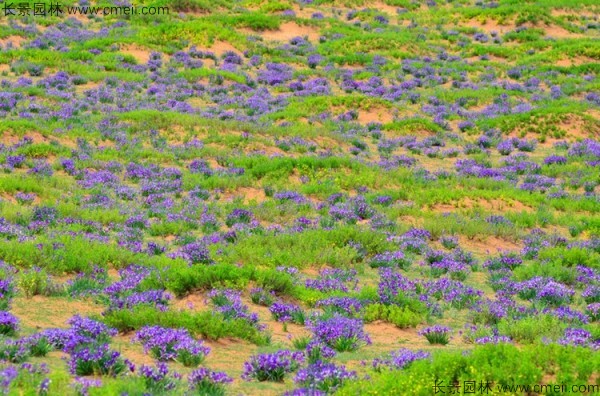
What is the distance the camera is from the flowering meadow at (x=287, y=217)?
8.11 m

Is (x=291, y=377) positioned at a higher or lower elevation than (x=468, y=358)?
lower

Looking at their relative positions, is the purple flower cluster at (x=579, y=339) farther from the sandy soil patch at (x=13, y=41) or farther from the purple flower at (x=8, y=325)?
the sandy soil patch at (x=13, y=41)

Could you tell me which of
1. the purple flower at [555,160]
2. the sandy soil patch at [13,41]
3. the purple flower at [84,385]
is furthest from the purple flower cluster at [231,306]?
the sandy soil patch at [13,41]

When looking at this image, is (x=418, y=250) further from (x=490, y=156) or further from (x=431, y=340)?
(x=490, y=156)

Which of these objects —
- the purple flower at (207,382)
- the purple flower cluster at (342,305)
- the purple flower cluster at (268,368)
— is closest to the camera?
the purple flower at (207,382)

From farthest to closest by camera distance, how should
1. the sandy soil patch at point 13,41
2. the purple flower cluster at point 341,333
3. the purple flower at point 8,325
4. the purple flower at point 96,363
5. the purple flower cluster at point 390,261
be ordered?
1. the sandy soil patch at point 13,41
2. the purple flower cluster at point 390,261
3. the purple flower cluster at point 341,333
4. the purple flower at point 8,325
5. the purple flower at point 96,363

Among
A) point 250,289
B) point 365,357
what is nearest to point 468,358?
point 365,357

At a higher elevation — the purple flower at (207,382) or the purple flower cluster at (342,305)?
the purple flower at (207,382)

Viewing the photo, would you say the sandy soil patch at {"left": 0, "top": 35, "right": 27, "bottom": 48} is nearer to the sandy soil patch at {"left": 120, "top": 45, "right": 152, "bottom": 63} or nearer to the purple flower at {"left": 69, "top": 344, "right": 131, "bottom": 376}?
the sandy soil patch at {"left": 120, "top": 45, "right": 152, "bottom": 63}

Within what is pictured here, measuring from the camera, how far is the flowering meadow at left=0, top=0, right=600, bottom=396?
811 cm

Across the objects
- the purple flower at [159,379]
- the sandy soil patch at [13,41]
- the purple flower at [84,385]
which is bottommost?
the purple flower at [159,379]

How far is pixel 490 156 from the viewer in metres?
26.1

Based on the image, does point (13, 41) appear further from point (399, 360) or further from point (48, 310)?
point (399, 360)

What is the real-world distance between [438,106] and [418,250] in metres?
19.2
